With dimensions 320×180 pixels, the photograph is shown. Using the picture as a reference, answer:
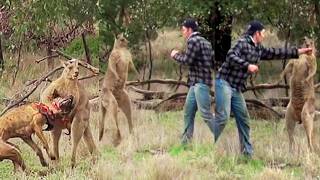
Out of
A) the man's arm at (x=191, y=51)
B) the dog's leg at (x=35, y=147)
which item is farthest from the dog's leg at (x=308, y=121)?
the dog's leg at (x=35, y=147)

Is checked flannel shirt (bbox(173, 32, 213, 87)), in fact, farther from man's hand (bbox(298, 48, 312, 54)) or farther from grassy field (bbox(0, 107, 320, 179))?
man's hand (bbox(298, 48, 312, 54))

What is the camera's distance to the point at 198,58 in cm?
1041

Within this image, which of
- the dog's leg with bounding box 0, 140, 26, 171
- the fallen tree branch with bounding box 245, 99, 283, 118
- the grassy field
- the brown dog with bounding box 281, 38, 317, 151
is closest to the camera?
the dog's leg with bounding box 0, 140, 26, 171

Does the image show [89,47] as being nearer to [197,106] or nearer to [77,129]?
[197,106]

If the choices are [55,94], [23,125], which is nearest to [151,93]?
[55,94]

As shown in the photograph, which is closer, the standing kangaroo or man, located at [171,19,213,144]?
man, located at [171,19,213,144]

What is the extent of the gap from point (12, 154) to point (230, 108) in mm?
3121

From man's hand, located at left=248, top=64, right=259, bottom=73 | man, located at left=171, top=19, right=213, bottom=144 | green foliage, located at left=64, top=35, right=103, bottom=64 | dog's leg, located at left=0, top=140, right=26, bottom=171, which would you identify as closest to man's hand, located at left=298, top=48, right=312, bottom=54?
man's hand, located at left=248, top=64, right=259, bottom=73

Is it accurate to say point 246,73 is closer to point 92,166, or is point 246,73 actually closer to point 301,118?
point 301,118

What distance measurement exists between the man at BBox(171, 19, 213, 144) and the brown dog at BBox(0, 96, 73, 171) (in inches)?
79.6

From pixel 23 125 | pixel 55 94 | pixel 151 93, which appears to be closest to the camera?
pixel 23 125

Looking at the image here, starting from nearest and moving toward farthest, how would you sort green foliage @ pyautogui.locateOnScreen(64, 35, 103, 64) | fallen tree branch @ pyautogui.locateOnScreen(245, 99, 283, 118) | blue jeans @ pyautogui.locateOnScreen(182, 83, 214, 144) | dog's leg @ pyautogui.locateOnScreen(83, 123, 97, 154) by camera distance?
dog's leg @ pyautogui.locateOnScreen(83, 123, 97, 154)
blue jeans @ pyautogui.locateOnScreen(182, 83, 214, 144)
fallen tree branch @ pyautogui.locateOnScreen(245, 99, 283, 118)
green foliage @ pyautogui.locateOnScreen(64, 35, 103, 64)

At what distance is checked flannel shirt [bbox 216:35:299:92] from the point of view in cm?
998

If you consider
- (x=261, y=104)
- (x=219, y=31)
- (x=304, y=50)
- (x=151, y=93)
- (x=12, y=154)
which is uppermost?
(x=219, y=31)
